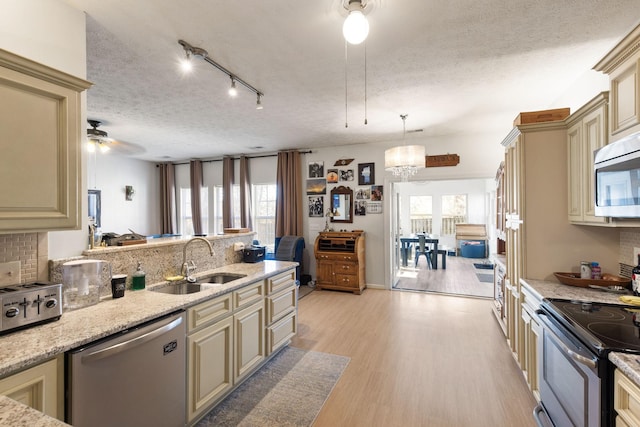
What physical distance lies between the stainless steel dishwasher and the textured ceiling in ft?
6.49

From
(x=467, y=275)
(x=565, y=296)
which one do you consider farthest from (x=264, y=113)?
(x=467, y=275)

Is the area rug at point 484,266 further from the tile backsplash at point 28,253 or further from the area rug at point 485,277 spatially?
the tile backsplash at point 28,253

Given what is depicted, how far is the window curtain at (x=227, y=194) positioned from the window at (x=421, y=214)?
6186mm

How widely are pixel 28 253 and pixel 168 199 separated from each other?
5.76m

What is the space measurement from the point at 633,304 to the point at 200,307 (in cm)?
265

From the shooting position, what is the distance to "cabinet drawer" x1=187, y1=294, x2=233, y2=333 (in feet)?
5.94

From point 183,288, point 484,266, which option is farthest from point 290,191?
point 484,266

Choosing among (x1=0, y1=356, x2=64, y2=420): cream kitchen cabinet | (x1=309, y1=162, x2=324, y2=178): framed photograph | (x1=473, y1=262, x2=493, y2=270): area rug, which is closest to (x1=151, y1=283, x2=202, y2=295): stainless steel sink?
(x1=0, y1=356, x2=64, y2=420): cream kitchen cabinet

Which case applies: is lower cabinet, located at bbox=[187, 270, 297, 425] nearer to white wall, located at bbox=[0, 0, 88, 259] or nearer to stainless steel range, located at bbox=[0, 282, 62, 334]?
stainless steel range, located at bbox=[0, 282, 62, 334]

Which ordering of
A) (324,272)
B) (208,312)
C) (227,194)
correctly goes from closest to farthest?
(208,312), (324,272), (227,194)

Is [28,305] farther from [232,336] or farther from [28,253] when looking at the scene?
[232,336]

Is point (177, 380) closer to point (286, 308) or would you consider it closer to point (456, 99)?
point (286, 308)

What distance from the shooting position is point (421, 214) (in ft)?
31.8

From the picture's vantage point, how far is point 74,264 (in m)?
1.66
